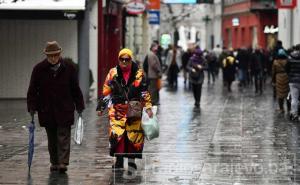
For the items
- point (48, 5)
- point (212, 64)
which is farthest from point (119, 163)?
point (212, 64)

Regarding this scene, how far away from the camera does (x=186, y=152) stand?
43.5ft

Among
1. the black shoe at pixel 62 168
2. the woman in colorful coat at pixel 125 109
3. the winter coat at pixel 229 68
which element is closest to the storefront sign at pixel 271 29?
the winter coat at pixel 229 68

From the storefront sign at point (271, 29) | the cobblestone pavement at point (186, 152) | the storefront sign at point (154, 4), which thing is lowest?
the cobblestone pavement at point (186, 152)

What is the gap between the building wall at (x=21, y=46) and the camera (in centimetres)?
2458

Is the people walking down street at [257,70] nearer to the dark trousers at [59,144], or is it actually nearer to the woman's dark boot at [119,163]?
the woman's dark boot at [119,163]

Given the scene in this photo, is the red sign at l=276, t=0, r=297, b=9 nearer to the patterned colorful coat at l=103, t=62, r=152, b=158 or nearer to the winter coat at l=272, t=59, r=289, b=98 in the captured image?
the winter coat at l=272, t=59, r=289, b=98

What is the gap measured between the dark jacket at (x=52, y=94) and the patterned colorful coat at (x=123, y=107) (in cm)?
51

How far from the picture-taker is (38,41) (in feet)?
80.8

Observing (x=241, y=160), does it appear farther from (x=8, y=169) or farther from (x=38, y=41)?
(x=38, y=41)

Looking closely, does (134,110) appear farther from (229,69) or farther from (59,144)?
(229,69)

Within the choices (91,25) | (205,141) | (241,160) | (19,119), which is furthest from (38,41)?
(241,160)

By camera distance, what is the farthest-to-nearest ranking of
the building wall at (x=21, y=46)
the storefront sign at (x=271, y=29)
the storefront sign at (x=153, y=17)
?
1. the storefront sign at (x=271, y=29)
2. the storefront sign at (x=153, y=17)
3. the building wall at (x=21, y=46)

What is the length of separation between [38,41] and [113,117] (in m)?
14.0

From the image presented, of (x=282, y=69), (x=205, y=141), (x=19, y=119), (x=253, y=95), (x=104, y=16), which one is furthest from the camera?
(x=253, y=95)
